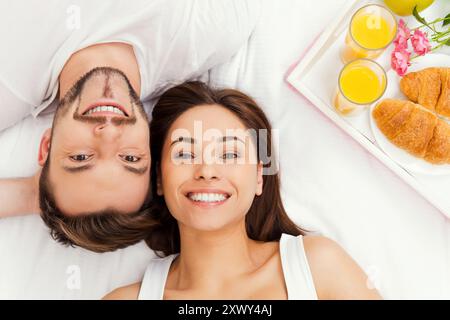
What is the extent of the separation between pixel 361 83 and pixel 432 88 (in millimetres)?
221

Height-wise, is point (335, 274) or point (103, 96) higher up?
point (103, 96)

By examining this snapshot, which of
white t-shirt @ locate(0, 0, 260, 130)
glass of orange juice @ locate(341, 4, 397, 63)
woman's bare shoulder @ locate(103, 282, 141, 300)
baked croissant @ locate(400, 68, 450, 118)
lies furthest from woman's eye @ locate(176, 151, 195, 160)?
baked croissant @ locate(400, 68, 450, 118)

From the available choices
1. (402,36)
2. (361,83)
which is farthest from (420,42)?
(361,83)

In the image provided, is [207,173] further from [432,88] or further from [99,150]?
[432,88]

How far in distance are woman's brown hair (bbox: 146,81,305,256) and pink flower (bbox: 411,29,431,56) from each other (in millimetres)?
472

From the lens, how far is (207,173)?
3.57ft

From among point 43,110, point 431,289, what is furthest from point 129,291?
point 431,289

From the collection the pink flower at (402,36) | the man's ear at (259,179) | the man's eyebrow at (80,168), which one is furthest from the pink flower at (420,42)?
the man's eyebrow at (80,168)

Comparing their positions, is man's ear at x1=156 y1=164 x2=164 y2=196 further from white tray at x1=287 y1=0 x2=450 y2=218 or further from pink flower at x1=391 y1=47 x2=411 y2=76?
pink flower at x1=391 y1=47 x2=411 y2=76

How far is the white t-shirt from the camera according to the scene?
1154 millimetres

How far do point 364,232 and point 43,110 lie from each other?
3.26ft

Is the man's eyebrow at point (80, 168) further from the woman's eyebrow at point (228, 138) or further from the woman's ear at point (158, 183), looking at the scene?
the woman's eyebrow at point (228, 138)
